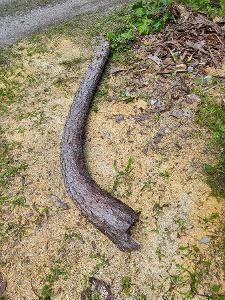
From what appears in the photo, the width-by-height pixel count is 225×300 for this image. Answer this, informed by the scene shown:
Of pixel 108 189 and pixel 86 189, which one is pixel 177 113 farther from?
pixel 86 189

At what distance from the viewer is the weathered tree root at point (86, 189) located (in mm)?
4148

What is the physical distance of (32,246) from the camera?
435 centimetres

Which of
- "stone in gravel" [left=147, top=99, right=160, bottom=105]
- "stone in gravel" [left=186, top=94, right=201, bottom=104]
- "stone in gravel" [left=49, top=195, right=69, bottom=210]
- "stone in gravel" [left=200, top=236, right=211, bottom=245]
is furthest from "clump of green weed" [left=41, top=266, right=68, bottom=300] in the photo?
"stone in gravel" [left=186, top=94, right=201, bottom=104]

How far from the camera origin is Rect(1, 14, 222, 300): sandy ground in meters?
4.03

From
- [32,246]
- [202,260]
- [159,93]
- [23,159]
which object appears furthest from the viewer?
[159,93]

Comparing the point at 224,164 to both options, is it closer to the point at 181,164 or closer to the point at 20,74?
the point at 181,164

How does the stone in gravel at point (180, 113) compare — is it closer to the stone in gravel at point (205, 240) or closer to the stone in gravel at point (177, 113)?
the stone in gravel at point (177, 113)

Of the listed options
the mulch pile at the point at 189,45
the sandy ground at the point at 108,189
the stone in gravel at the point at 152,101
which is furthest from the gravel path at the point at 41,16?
the stone in gravel at the point at 152,101

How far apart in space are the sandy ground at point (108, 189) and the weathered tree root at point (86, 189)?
164 mm

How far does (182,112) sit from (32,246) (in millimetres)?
3023

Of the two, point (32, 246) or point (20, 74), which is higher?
point (20, 74)

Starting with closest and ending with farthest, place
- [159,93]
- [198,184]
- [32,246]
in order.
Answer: [32,246]
[198,184]
[159,93]

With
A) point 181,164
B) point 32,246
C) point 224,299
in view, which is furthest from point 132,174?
point 224,299

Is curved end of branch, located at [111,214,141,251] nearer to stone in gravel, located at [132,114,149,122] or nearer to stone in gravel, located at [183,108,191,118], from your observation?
stone in gravel, located at [132,114,149,122]
